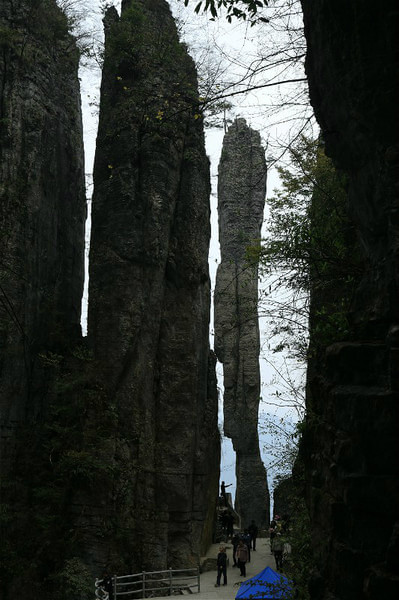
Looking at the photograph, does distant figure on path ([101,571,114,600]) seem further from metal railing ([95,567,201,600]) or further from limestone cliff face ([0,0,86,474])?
limestone cliff face ([0,0,86,474])

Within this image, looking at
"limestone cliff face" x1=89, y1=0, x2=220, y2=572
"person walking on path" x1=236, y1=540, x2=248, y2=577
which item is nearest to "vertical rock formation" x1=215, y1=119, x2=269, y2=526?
"limestone cliff face" x1=89, y1=0, x2=220, y2=572

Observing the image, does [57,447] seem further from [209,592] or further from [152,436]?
[209,592]

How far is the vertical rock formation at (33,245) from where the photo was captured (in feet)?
54.8

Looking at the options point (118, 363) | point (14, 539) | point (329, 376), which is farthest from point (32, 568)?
point (329, 376)

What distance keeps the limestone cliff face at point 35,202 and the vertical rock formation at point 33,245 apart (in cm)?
3

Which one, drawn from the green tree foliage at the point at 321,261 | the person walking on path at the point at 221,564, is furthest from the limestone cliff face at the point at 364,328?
the person walking on path at the point at 221,564

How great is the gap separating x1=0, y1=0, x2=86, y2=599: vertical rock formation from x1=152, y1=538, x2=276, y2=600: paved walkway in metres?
4.14

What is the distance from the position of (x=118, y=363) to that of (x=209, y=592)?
643cm

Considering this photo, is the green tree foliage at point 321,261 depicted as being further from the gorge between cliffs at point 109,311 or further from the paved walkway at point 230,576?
the paved walkway at point 230,576

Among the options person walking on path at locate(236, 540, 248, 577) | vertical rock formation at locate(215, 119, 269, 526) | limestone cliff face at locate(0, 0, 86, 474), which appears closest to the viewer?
person walking on path at locate(236, 540, 248, 577)

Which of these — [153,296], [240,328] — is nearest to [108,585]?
[153,296]

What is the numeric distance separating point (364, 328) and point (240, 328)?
27.5 metres

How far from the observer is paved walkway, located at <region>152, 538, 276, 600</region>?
15.4m

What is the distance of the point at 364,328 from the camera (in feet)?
21.6
